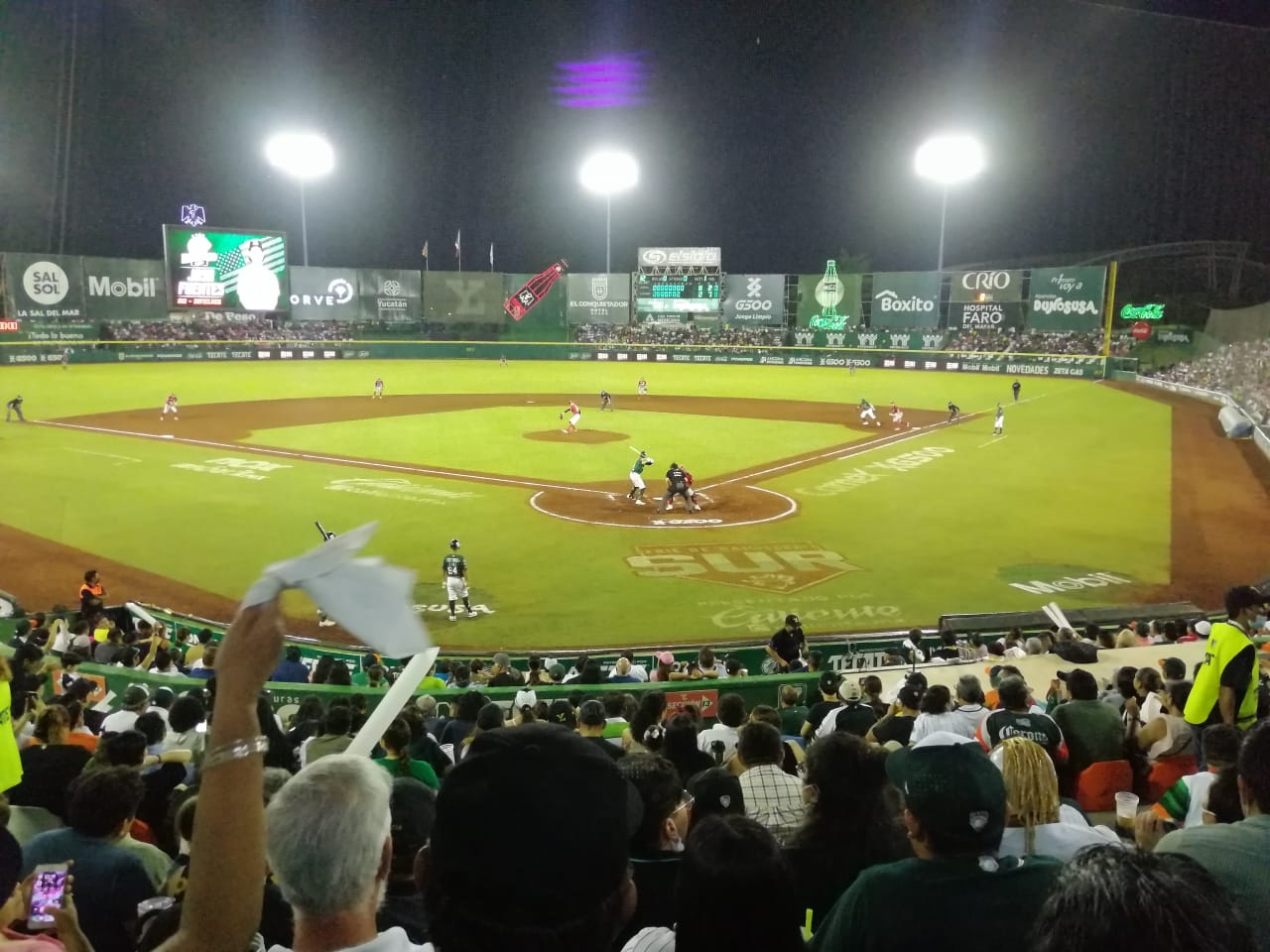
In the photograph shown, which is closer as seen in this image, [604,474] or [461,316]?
[604,474]

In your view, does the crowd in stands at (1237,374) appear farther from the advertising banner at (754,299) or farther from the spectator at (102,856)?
the spectator at (102,856)

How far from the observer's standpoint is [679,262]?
83.0 meters

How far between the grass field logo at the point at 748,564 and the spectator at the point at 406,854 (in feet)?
49.8

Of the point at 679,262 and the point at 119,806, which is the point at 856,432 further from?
the point at 679,262

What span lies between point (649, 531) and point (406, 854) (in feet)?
63.5

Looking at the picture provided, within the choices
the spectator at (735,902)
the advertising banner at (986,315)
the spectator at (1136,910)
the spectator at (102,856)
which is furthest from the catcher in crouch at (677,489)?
the advertising banner at (986,315)

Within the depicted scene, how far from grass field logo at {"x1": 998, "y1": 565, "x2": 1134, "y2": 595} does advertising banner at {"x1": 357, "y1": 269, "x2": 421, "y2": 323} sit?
71.1 meters

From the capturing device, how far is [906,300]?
77438 mm

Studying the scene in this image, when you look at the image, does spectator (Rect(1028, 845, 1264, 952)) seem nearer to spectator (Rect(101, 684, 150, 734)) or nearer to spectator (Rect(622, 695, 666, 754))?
spectator (Rect(622, 695, 666, 754))

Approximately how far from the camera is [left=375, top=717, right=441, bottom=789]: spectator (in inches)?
222

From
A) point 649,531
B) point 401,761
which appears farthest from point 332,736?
point 649,531

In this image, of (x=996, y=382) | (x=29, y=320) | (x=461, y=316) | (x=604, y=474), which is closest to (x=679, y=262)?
(x=461, y=316)

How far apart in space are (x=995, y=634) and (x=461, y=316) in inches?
2949

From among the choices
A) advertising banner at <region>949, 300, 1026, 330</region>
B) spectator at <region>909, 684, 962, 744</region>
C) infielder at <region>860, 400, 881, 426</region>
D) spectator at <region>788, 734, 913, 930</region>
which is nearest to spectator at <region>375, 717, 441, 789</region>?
spectator at <region>788, 734, 913, 930</region>
